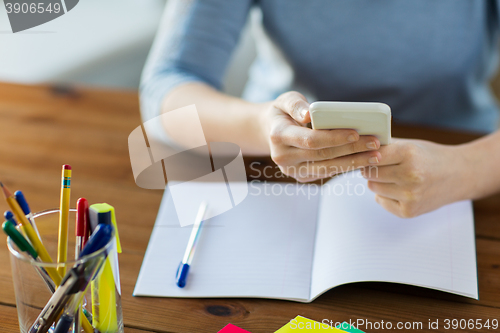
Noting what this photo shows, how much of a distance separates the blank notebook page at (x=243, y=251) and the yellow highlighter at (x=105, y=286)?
0.37 feet

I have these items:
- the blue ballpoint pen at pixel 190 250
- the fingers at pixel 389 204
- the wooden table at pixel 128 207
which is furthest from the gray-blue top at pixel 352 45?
the fingers at pixel 389 204

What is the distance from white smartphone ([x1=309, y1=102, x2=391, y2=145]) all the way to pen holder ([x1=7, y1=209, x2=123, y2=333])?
24cm

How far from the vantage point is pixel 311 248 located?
62 centimetres

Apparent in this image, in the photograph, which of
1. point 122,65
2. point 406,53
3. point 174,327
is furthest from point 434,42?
point 122,65

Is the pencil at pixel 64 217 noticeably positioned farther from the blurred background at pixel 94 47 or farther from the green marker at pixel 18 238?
the blurred background at pixel 94 47

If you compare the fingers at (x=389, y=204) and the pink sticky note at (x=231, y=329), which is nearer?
the pink sticky note at (x=231, y=329)

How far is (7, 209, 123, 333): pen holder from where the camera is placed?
396 mm

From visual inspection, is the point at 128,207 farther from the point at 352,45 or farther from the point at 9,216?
the point at 352,45

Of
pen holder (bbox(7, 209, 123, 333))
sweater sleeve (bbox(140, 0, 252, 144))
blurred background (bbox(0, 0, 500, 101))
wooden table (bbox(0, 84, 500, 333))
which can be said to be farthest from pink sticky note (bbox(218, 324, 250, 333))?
blurred background (bbox(0, 0, 500, 101))

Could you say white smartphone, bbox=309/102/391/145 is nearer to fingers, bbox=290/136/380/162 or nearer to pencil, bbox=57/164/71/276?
fingers, bbox=290/136/380/162

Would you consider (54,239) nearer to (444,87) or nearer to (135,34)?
(444,87)

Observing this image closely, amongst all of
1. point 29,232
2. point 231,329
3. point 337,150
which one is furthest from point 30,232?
point 337,150

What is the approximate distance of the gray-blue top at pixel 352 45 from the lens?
884 mm

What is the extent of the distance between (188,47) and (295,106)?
383 millimetres
